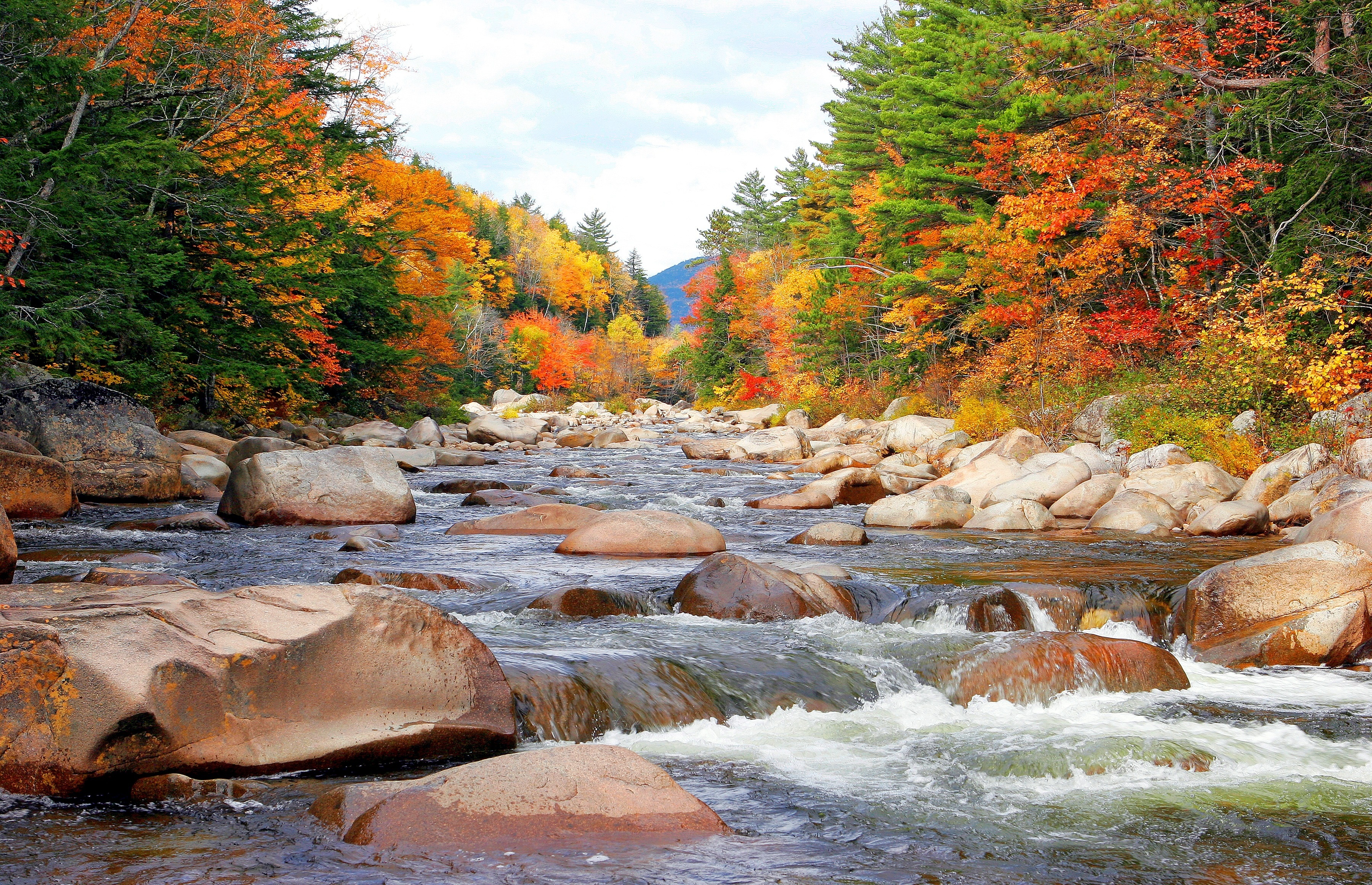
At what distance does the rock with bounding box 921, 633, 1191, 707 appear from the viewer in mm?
6008

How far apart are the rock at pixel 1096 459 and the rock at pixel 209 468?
13.3 metres

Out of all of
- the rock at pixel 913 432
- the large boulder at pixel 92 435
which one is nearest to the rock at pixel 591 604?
the large boulder at pixel 92 435

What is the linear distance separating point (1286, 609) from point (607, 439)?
25.1 metres

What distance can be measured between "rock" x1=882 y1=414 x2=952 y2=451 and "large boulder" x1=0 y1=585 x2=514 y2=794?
59.8 ft

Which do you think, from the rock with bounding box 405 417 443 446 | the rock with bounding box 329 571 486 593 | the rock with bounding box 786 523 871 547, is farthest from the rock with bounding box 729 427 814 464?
the rock with bounding box 329 571 486 593

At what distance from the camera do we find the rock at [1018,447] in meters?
16.8

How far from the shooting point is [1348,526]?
27.7 ft

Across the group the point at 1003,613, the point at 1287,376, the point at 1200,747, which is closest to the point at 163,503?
the point at 1003,613

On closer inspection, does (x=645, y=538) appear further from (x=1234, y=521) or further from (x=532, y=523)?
(x=1234, y=521)

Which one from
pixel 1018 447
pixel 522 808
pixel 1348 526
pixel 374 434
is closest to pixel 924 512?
pixel 1018 447

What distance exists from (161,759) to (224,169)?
16091mm

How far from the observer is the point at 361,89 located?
2700 centimetres

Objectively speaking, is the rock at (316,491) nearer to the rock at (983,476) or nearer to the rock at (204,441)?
the rock at (204,441)

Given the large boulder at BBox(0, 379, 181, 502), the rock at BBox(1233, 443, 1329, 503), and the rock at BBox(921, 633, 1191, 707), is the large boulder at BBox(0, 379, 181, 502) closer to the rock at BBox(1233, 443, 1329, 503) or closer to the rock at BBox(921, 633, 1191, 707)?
the rock at BBox(921, 633, 1191, 707)
